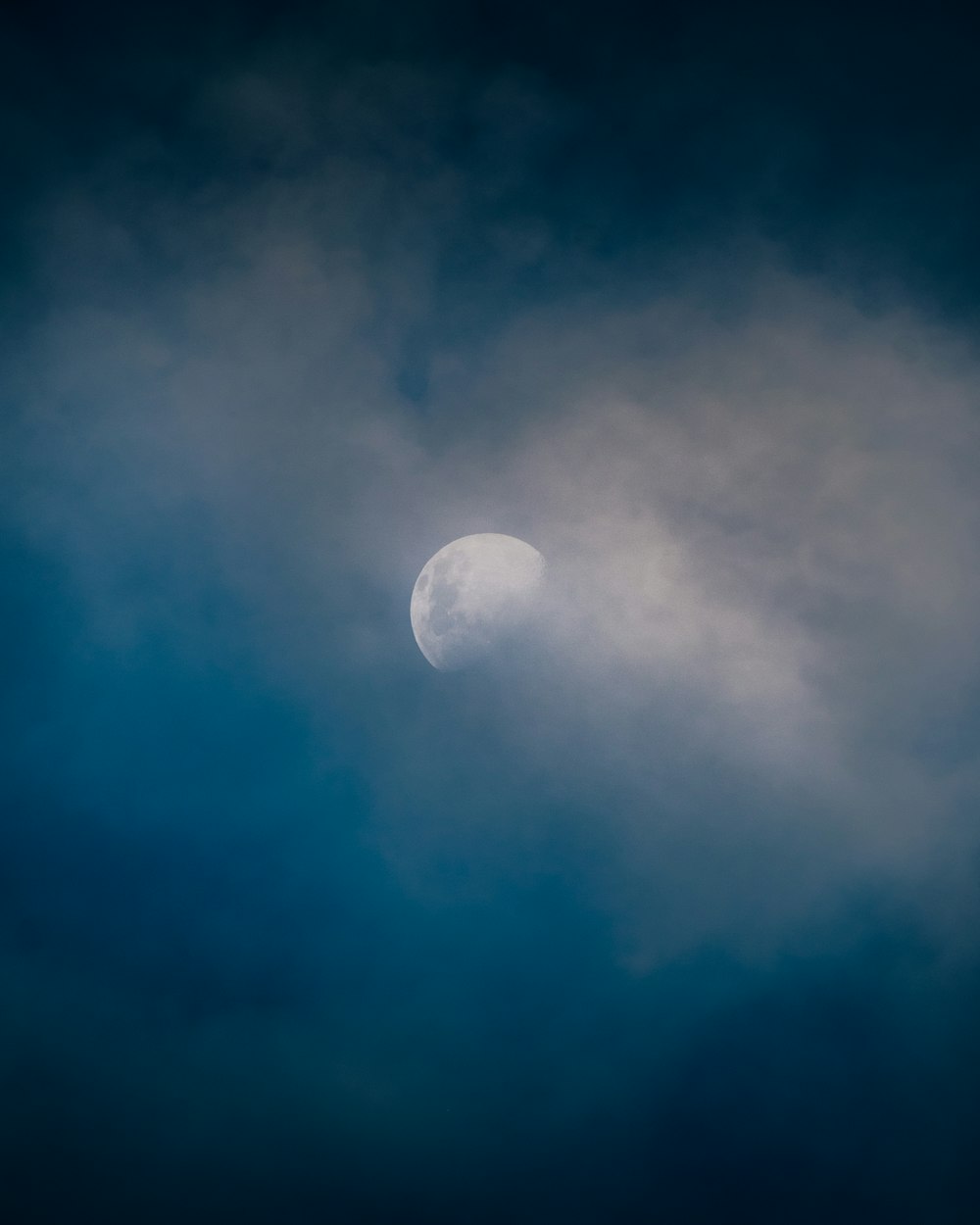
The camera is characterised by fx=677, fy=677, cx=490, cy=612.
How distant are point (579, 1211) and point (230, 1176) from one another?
668 centimetres

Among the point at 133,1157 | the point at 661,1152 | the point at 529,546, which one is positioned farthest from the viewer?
the point at 661,1152

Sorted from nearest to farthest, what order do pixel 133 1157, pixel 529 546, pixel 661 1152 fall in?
pixel 529 546, pixel 133 1157, pixel 661 1152

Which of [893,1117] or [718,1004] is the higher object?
[718,1004]

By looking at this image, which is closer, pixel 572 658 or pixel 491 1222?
pixel 572 658

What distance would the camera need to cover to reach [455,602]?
11727mm

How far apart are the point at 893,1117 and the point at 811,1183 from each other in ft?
6.85

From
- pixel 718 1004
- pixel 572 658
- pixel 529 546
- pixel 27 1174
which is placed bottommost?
pixel 27 1174

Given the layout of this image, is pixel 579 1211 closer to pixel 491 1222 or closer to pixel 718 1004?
pixel 491 1222

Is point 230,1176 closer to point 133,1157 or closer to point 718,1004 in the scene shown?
point 133,1157

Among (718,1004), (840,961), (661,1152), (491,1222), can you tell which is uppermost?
(840,961)

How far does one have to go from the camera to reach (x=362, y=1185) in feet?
43.3

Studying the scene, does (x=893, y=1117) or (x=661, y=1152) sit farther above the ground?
(x=893, y=1117)

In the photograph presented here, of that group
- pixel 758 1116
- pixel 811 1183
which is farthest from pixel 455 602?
pixel 811 1183

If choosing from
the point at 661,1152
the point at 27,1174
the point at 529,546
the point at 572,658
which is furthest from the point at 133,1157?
the point at 529,546
